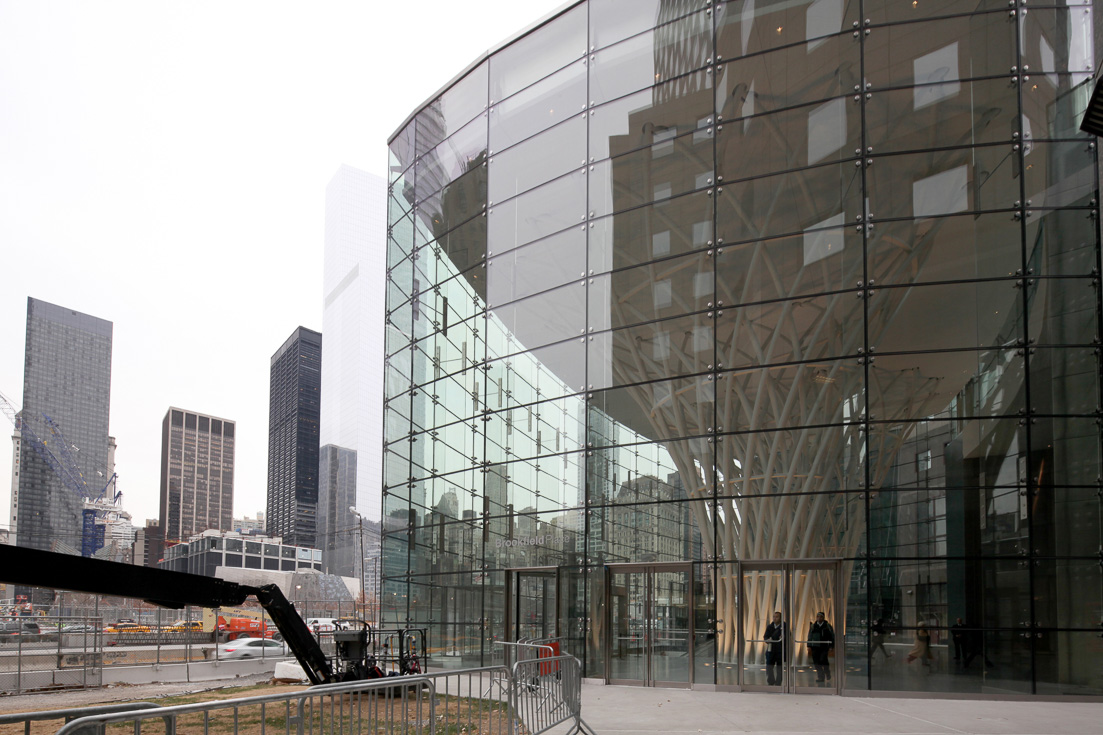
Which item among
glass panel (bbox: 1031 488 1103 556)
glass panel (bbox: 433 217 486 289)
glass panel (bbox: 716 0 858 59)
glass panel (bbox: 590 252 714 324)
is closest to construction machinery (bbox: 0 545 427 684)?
glass panel (bbox: 590 252 714 324)

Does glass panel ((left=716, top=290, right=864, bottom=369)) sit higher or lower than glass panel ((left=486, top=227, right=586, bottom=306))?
lower

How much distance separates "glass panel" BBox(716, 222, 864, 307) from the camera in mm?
19203

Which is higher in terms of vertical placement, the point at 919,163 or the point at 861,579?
the point at 919,163

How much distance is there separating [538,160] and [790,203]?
24.9 feet

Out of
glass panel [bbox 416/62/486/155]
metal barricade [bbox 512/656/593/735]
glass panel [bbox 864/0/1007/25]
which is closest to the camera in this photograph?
metal barricade [bbox 512/656/593/735]

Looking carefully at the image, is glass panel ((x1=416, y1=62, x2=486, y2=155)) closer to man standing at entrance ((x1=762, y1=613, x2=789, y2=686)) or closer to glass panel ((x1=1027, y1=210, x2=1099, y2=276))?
glass panel ((x1=1027, y1=210, x2=1099, y2=276))

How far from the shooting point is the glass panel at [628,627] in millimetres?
20469

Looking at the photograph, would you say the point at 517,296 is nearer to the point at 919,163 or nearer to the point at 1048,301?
the point at 919,163

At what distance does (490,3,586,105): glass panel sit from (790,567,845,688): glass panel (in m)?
14.6

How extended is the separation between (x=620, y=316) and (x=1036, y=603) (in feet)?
35.5

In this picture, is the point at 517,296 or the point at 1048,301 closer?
the point at 1048,301

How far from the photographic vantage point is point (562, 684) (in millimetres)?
11625

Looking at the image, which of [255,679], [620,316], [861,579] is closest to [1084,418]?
[861,579]

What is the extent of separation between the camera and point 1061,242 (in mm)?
18094
